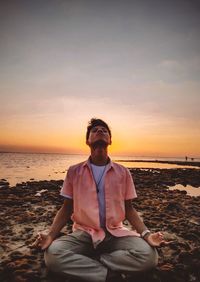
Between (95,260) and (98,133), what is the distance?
2250mm

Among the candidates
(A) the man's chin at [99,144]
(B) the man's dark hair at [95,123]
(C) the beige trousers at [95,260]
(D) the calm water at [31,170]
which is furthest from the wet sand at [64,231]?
(D) the calm water at [31,170]

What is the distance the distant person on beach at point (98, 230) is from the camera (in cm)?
415

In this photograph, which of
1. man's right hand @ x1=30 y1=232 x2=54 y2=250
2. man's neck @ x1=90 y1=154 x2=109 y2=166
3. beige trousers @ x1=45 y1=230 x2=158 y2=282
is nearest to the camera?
beige trousers @ x1=45 y1=230 x2=158 y2=282

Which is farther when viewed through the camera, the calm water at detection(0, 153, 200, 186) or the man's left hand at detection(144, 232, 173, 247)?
the calm water at detection(0, 153, 200, 186)

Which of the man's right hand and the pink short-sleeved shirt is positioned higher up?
the pink short-sleeved shirt

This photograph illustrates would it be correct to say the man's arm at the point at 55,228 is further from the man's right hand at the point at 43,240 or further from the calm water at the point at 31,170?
the calm water at the point at 31,170

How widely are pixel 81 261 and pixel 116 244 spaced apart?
2.56 feet

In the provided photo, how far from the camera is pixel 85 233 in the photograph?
15.2ft

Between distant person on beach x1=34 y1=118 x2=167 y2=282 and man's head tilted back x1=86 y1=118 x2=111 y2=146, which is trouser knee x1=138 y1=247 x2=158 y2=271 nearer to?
distant person on beach x1=34 y1=118 x2=167 y2=282

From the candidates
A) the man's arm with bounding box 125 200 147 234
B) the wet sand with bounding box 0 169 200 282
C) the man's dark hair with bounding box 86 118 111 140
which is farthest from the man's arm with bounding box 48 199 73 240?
the man's dark hair with bounding box 86 118 111 140

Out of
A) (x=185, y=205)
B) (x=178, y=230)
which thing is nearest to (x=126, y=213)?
(x=178, y=230)

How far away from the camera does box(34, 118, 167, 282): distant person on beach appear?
415 cm

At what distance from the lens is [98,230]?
4574mm

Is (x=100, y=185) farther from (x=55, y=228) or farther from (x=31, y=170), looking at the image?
(x=31, y=170)
